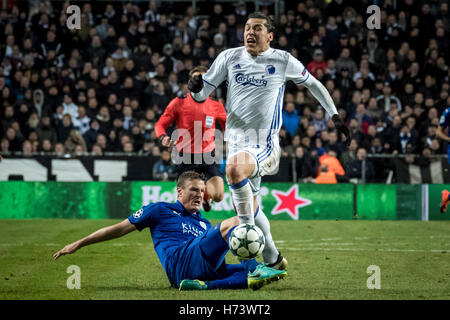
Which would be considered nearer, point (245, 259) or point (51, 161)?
point (245, 259)

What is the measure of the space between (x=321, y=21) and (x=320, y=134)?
4.10 meters

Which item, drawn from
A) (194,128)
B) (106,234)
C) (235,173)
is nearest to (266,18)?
(235,173)

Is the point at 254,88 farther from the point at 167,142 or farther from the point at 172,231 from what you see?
the point at 167,142

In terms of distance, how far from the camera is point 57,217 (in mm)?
14867

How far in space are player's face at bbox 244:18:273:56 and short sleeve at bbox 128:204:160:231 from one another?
1.77 metres

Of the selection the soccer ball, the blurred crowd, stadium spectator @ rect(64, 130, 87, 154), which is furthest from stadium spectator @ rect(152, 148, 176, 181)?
the soccer ball

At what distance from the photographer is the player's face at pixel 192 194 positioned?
6512 mm

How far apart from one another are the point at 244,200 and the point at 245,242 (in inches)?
27.1

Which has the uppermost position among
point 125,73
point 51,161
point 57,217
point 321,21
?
point 321,21

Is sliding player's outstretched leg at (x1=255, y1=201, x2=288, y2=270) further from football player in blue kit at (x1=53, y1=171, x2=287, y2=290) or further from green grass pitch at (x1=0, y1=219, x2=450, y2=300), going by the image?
football player in blue kit at (x1=53, y1=171, x2=287, y2=290)

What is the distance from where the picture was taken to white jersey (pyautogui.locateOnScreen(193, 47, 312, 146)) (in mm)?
7062

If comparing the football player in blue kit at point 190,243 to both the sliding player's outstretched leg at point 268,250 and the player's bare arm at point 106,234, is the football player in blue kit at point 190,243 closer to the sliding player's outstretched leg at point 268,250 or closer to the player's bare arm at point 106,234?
the player's bare arm at point 106,234

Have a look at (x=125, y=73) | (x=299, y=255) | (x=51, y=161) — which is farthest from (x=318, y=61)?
(x=299, y=255)
